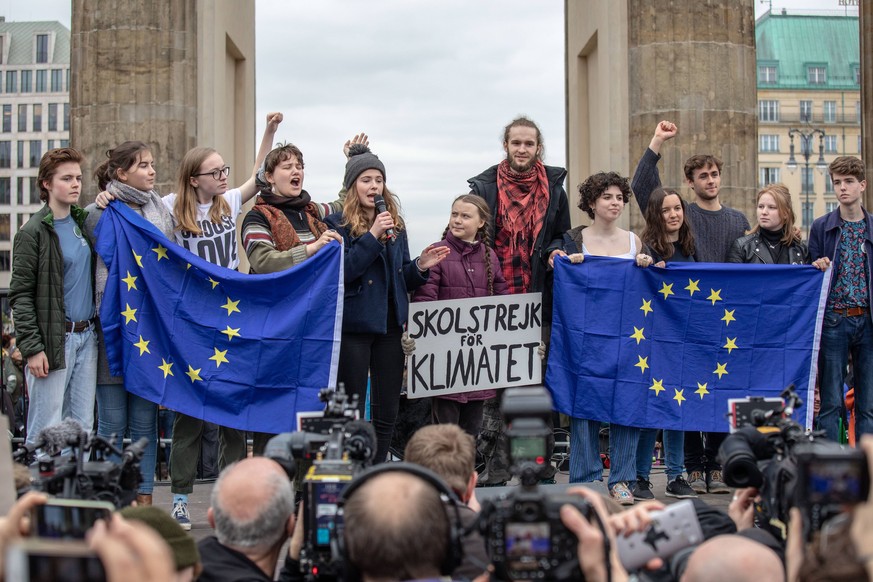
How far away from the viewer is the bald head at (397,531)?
338 centimetres

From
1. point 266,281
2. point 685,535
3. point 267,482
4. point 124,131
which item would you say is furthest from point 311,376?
point 124,131

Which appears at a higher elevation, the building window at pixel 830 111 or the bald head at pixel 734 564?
the building window at pixel 830 111

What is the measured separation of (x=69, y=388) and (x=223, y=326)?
3.51 ft

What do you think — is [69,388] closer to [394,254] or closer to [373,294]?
[373,294]

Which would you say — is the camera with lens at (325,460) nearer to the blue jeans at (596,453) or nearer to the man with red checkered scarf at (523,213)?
the blue jeans at (596,453)

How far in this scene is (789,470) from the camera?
4.19m

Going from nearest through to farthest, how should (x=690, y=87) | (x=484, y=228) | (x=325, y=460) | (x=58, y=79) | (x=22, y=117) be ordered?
(x=325, y=460) < (x=484, y=228) < (x=690, y=87) < (x=22, y=117) < (x=58, y=79)

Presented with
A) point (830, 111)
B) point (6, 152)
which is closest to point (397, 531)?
point (830, 111)

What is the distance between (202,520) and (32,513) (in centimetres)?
448

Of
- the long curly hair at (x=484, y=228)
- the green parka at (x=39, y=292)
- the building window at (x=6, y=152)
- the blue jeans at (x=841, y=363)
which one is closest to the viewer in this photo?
the green parka at (x=39, y=292)

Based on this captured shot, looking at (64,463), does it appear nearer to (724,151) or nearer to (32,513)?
(32,513)

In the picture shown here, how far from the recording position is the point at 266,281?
318 inches

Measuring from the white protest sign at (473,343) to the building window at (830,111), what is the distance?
87.9 metres

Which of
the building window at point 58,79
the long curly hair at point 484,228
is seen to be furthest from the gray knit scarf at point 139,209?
the building window at point 58,79
